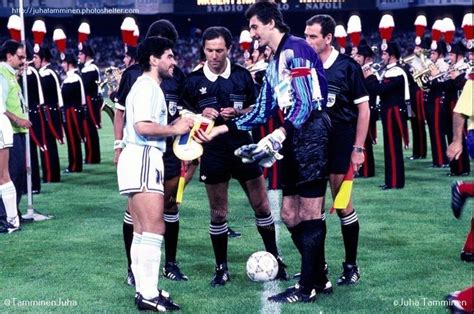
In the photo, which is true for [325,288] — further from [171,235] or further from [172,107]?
[172,107]

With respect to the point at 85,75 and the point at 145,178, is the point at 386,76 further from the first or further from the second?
the point at 145,178

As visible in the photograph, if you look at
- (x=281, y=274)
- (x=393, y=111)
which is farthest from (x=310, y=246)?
(x=393, y=111)

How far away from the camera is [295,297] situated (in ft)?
21.7

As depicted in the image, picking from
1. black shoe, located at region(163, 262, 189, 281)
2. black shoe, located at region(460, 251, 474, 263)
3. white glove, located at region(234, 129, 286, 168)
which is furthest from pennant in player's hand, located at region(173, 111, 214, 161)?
black shoe, located at region(460, 251, 474, 263)

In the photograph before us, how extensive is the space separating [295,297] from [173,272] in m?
1.28

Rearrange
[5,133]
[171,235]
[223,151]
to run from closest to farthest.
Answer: [223,151] → [171,235] → [5,133]

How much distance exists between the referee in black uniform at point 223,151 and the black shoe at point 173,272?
301 mm

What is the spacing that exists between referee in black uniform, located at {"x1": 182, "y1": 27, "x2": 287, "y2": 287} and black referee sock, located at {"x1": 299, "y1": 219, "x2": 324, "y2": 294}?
2.75 ft

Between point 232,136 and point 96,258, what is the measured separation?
1.88 meters

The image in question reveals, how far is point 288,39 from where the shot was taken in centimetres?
641

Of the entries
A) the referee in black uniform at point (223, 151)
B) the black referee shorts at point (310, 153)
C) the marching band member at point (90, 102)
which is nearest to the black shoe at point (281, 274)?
the referee in black uniform at point (223, 151)

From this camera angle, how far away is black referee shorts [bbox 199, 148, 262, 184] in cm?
731

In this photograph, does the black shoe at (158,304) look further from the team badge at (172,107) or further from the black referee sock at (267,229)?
the team badge at (172,107)

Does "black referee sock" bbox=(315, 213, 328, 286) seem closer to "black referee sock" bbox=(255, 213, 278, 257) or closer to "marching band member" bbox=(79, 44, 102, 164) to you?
"black referee sock" bbox=(255, 213, 278, 257)
